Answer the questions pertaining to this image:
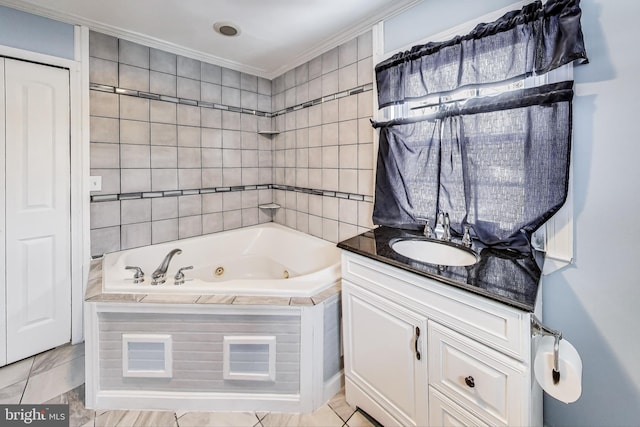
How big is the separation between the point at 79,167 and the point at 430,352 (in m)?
2.44

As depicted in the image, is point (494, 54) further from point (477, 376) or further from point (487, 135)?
point (477, 376)

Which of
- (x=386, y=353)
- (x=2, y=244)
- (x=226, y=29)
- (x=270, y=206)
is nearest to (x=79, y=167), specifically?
(x=2, y=244)

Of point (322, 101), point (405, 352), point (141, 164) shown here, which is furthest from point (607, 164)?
point (141, 164)

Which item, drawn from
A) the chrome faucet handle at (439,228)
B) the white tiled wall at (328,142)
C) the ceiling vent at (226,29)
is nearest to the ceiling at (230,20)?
the ceiling vent at (226,29)

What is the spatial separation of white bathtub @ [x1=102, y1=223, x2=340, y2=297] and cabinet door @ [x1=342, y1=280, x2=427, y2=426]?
0.90ft

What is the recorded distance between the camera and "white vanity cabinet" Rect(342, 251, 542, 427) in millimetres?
940

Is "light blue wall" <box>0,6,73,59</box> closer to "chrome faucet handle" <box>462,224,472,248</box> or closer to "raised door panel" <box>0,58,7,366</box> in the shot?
"raised door panel" <box>0,58,7,366</box>

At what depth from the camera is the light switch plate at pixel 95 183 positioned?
2.07 m

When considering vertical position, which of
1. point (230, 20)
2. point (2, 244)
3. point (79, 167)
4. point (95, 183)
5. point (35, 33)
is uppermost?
point (230, 20)

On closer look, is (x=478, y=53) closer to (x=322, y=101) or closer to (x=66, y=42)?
(x=322, y=101)

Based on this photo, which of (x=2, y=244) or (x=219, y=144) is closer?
(x=2, y=244)

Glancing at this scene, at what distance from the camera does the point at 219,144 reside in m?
2.68

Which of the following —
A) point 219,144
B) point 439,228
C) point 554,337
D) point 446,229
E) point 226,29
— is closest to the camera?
point 554,337

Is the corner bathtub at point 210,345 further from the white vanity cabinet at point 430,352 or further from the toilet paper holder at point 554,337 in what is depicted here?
the toilet paper holder at point 554,337
